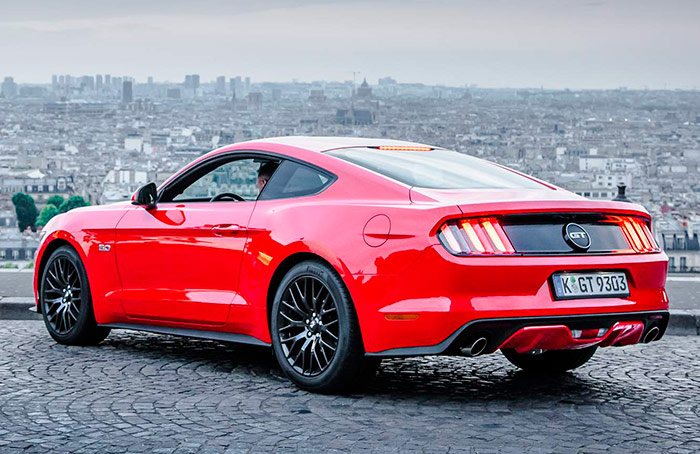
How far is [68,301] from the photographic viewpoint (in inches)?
337

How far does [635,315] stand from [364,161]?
1.74m

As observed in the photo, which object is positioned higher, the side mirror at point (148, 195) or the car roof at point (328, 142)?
the car roof at point (328, 142)

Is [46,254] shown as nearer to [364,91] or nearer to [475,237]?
[475,237]

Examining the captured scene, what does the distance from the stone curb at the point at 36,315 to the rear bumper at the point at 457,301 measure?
3.90 metres

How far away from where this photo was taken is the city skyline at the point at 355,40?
4191cm

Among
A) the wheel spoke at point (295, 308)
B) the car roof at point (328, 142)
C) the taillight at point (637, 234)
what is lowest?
the wheel spoke at point (295, 308)

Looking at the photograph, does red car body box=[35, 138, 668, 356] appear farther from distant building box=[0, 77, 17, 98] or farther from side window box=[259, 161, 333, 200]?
distant building box=[0, 77, 17, 98]

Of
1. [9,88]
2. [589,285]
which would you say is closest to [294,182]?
[589,285]

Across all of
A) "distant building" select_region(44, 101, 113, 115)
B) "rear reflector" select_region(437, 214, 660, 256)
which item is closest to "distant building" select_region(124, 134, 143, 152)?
"distant building" select_region(44, 101, 113, 115)

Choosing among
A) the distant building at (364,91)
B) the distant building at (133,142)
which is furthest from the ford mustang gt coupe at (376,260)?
the distant building at (364,91)

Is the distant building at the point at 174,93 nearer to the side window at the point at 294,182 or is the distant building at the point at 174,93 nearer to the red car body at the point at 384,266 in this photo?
the red car body at the point at 384,266

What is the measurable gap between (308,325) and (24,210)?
27.1m

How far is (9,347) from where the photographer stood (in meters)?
8.55

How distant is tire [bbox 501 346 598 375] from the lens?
24.2ft
